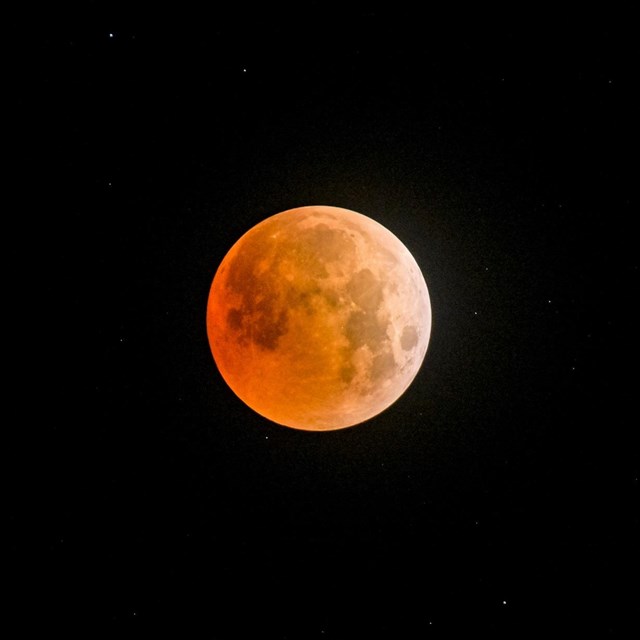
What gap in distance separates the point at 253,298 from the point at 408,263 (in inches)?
46.8

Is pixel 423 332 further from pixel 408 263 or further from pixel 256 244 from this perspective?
pixel 256 244

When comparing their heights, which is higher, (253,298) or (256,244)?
(256,244)

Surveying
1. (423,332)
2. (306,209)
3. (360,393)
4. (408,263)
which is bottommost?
(360,393)

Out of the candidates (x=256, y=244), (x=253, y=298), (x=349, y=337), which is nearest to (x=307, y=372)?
(x=349, y=337)

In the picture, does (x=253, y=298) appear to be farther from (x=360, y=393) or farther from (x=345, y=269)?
(x=360, y=393)

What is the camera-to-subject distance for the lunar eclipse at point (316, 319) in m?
3.84

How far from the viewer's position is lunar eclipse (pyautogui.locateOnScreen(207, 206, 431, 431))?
3840 mm

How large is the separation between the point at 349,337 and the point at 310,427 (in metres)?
0.86

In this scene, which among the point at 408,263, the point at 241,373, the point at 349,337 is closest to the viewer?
the point at 349,337

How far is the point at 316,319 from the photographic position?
3812 millimetres

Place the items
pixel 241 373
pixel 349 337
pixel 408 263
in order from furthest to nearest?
pixel 408 263
pixel 241 373
pixel 349 337

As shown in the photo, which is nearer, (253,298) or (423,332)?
(253,298)

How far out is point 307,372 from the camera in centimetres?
386

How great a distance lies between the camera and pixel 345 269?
12.8 feet
